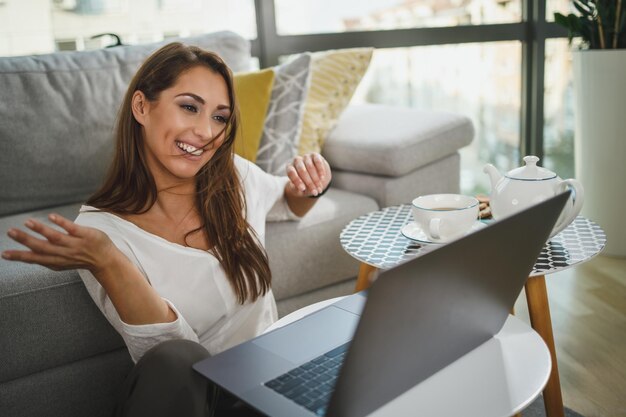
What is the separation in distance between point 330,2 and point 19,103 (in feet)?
5.08

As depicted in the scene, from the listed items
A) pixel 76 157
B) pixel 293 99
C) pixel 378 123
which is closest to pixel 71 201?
pixel 76 157

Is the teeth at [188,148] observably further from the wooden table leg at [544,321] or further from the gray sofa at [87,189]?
the wooden table leg at [544,321]

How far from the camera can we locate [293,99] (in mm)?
2217

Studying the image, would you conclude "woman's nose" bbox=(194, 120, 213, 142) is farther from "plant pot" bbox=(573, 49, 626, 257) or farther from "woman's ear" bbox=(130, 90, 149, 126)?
"plant pot" bbox=(573, 49, 626, 257)

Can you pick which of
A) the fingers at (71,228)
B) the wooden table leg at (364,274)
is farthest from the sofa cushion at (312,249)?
the fingers at (71,228)

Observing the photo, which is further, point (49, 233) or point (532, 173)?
point (532, 173)

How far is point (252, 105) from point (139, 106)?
719 millimetres

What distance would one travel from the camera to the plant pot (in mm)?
2607

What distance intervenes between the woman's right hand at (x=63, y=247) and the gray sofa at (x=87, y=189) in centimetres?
55

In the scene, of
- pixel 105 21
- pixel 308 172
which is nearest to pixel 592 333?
pixel 308 172

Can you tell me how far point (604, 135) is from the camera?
8.75 ft

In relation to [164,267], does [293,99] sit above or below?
above

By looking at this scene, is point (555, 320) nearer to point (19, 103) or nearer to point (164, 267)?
point (164, 267)

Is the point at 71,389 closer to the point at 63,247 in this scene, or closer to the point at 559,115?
the point at 63,247
